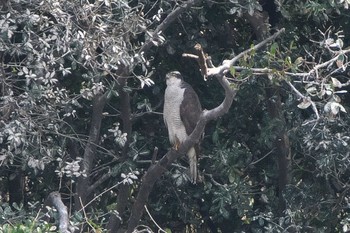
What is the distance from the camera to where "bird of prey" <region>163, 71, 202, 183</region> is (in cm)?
727

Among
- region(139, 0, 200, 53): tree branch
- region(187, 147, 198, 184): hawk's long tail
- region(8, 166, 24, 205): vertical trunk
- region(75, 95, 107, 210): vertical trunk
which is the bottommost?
region(8, 166, 24, 205): vertical trunk

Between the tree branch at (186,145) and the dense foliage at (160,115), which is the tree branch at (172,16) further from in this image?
the tree branch at (186,145)

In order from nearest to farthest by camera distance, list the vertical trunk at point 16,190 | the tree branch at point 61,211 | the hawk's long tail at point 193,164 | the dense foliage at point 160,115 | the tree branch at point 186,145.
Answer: the tree branch at point 186,145 < the tree branch at point 61,211 < the dense foliage at point 160,115 < the hawk's long tail at point 193,164 < the vertical trunk at point 16,190

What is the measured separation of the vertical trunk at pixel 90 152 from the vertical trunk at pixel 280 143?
1.30 meters

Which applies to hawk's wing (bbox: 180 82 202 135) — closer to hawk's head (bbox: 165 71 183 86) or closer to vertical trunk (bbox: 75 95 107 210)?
hawk's head (bbox: 165 71 183 86)

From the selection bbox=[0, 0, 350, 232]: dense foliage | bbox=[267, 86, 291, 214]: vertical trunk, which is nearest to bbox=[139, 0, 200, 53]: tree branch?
bbox=[0, 0, 350, 232]: dense foliage

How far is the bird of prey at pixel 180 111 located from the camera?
727 centimetres

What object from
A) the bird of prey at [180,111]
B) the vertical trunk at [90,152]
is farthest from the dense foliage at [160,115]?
the bird of prey at [180,111]

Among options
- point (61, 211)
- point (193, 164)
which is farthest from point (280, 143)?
point (61, 211)

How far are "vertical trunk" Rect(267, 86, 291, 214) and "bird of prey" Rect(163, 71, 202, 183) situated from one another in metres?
0.62

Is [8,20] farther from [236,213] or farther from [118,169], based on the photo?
[236,213]

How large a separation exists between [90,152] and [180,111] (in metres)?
1.23

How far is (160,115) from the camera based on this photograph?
7762 mm

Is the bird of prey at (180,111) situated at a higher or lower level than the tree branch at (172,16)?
lower
